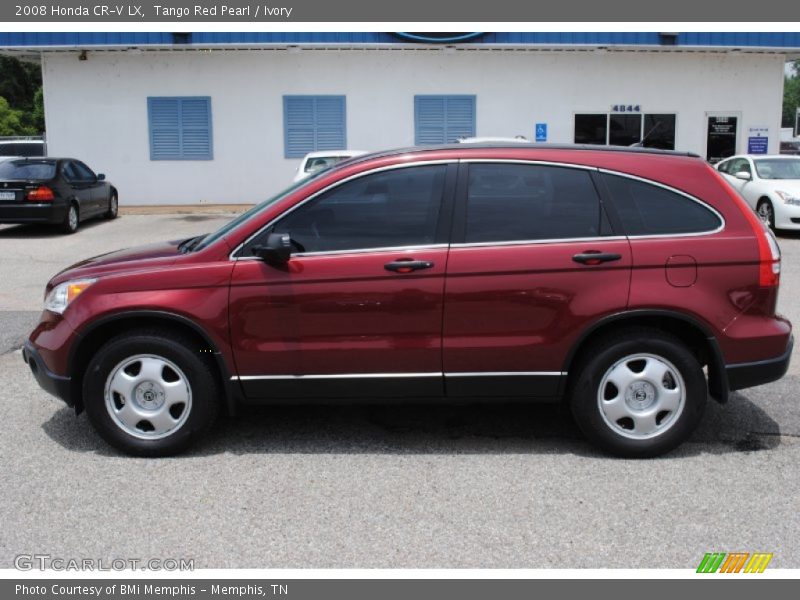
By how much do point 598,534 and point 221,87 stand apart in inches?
749

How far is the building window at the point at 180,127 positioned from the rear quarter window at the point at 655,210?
1778cm

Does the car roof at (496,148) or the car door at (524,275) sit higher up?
the car roof at (496,148)

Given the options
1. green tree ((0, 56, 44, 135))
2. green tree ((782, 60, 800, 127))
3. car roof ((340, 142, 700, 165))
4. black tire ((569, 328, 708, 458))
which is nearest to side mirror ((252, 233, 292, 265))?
car roof ((340, 142, 700, 165))

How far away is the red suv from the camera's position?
476 centimetres

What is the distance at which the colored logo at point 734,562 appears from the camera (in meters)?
3.72

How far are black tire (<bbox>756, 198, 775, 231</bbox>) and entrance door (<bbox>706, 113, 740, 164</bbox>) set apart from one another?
664 cm

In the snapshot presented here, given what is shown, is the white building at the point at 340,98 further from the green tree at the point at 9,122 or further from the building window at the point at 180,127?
the green tree at the point at 9,122

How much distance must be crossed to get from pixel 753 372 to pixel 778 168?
12769mm

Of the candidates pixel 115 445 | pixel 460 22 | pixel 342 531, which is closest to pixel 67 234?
pixel 460 22

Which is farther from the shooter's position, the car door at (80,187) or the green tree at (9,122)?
the green tree at (9,122)

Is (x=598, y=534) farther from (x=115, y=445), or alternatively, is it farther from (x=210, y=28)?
(x=210, y=28)

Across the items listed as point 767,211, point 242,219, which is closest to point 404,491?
point 242,219

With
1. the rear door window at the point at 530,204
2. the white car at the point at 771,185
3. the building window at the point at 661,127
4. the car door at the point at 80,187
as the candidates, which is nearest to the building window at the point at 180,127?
the car door at the point at 80,187

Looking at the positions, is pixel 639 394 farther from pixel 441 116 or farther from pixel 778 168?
pixel 441 116
